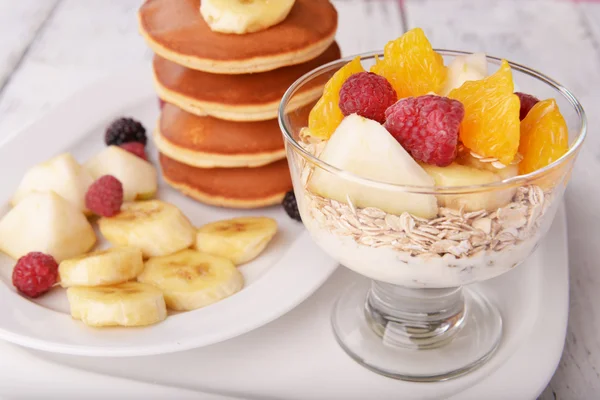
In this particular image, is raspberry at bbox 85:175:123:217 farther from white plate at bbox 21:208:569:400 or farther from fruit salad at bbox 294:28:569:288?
fruit salad at bbox 294:28:569:288

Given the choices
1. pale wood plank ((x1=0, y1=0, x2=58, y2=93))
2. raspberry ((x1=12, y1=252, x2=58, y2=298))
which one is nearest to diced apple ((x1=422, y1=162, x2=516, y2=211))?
raspberry ((x1=12, y1=252, x2=58, y2=298))

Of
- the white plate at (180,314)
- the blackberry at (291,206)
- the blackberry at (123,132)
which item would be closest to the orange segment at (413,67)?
the white plate at (180,314)

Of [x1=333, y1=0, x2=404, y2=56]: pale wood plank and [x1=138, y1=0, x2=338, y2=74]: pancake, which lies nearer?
[x1=138, y1=0, x2=338, y2=74]: pancake

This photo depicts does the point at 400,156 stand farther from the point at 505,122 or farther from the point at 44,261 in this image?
the point at 44,261

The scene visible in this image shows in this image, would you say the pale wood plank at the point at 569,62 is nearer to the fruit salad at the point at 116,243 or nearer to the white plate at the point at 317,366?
the white plate at the point at 317,366

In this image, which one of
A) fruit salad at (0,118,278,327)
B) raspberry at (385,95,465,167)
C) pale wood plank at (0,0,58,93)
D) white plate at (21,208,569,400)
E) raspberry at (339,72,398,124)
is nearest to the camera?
raspberry at (385,95,465,167)

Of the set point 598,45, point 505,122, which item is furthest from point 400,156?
point 598,45

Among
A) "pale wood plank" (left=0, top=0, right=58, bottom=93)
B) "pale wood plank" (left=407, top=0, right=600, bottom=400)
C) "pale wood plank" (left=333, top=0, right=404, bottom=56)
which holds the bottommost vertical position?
"pale wood plank" (left=407, top=0, right=600, bottom=400)
